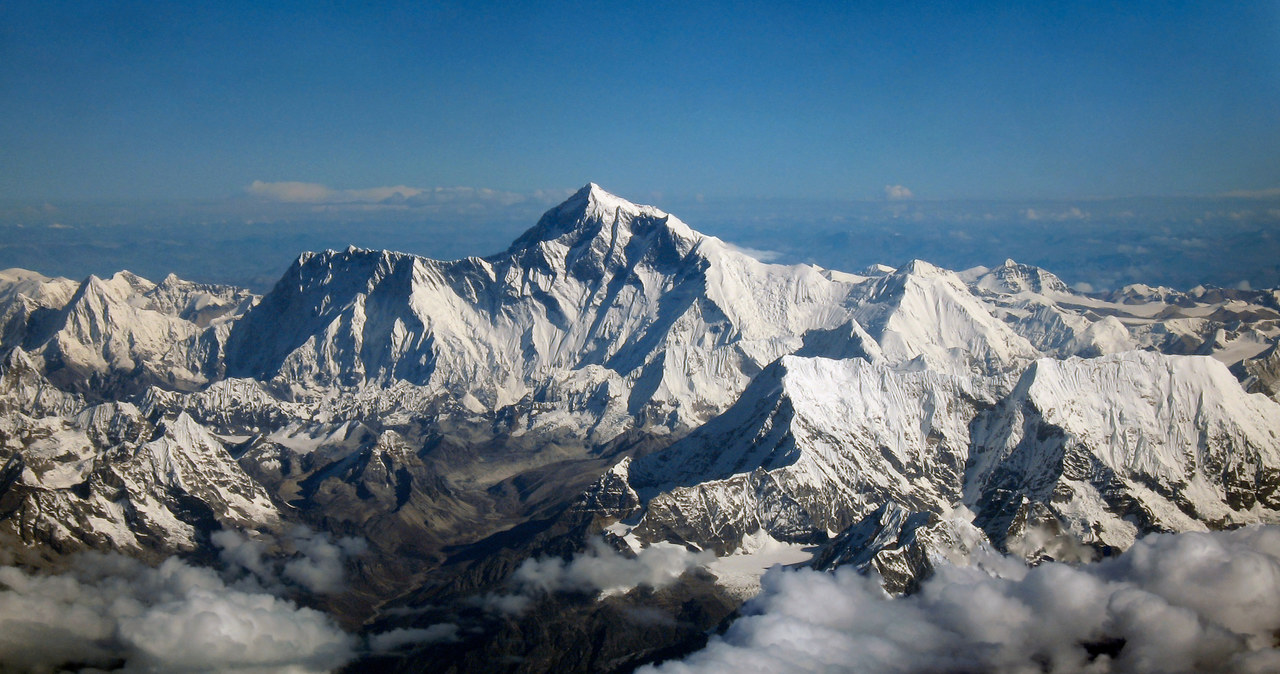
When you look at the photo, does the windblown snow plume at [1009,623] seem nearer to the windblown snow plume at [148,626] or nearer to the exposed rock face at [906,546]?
the exposed rock face at [906,546]

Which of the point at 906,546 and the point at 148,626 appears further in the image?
the point at 148,626

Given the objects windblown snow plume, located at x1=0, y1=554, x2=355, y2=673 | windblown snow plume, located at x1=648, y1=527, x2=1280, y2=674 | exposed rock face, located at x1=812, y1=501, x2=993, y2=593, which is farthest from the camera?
exposed rock face, located at x1=812, y1=501, x2=993, y2=593

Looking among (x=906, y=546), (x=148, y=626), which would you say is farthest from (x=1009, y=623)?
(x=148, y=626)

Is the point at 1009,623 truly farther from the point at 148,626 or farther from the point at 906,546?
the point at 148,626

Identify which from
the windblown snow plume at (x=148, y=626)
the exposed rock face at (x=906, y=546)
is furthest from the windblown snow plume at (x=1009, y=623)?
the windblown snow plume at (x=148, y=626)

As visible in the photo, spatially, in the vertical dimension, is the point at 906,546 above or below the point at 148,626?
above

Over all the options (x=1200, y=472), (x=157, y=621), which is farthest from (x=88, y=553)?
(x=1200, y=472)

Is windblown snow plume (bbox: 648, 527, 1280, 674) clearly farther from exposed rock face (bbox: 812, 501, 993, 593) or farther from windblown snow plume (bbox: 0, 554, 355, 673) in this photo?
windblown snow plume (bbox: 0, 554, 355, 673)

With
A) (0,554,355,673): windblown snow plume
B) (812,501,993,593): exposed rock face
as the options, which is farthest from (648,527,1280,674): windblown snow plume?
(0,554,355,673): windblown snow plume
